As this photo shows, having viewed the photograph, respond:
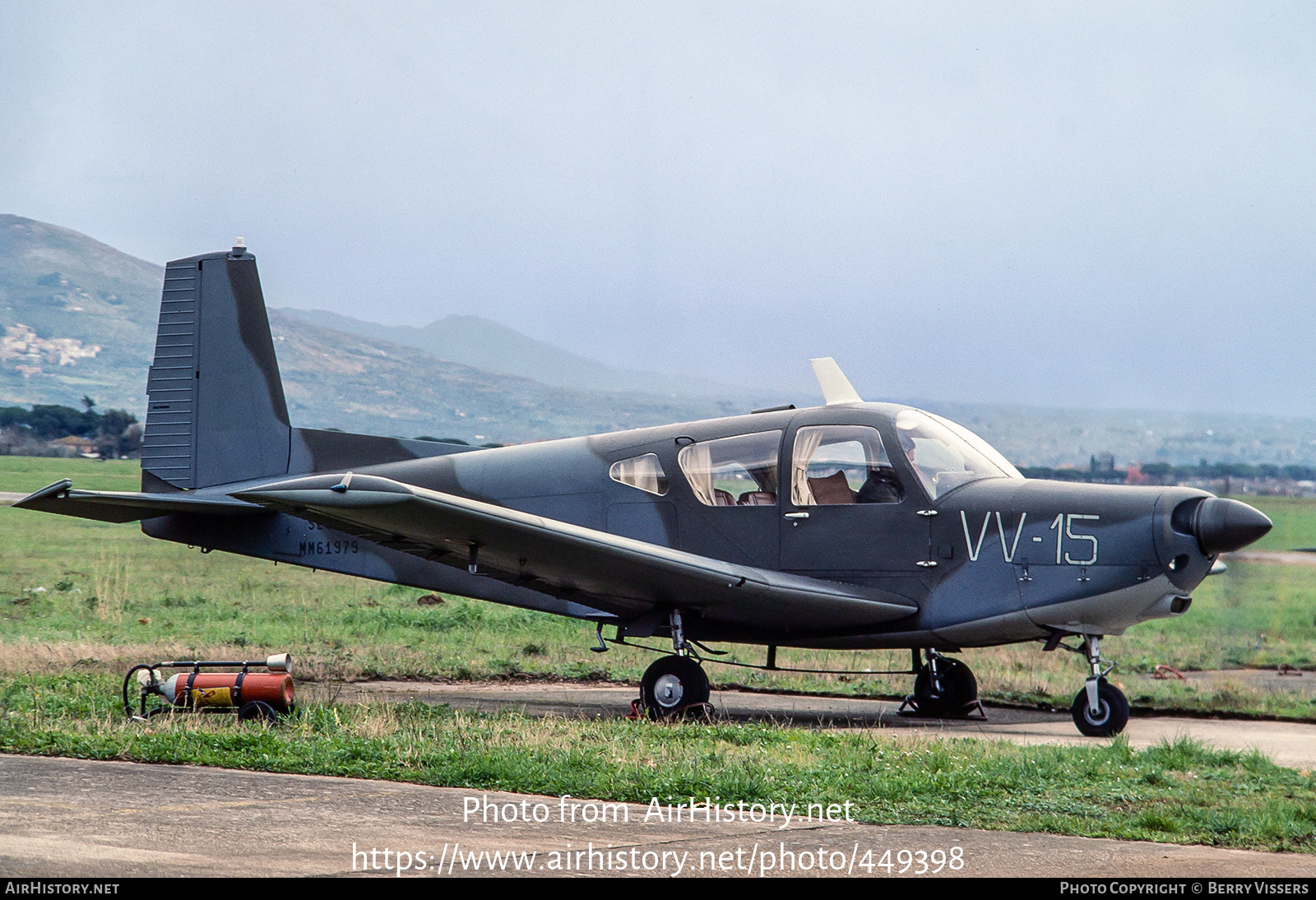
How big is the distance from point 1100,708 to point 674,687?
3.44 m

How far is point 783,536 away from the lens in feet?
36.0

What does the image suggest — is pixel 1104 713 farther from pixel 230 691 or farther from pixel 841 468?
pixel 230 691

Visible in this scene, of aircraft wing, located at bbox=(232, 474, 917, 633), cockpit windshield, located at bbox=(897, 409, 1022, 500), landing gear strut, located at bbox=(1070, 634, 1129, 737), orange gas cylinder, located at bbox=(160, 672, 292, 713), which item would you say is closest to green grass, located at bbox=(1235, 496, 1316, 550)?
landing gear strut, located at bbox=(1070, 634, 1129, 737)

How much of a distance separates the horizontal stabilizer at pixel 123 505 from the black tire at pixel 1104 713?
27.1 feet

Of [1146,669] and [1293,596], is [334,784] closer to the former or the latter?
[1146,669]

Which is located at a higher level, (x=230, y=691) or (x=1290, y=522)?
(x=1290, y=522)

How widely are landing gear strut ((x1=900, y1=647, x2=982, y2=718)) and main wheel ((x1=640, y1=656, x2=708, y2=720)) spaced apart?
7.53 ft

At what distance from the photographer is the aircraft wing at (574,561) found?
8812 mm

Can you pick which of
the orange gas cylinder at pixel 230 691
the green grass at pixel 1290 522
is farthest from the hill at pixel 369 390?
the orange gas cylinder at pixel 230 691

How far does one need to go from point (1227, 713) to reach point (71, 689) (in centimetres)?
1032

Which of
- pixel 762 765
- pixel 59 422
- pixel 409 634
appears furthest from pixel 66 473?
pixel 762 765

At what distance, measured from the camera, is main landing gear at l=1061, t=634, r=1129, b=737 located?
993cm

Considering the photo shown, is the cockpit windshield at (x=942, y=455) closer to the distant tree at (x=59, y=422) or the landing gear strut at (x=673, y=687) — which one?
the landing gear strut at (x=673, y=687)
